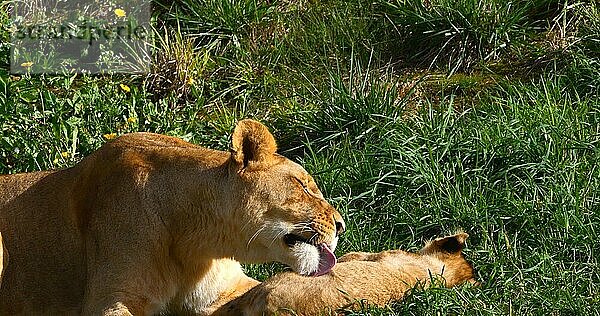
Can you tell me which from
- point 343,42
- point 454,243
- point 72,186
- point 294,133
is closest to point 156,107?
point 294,133

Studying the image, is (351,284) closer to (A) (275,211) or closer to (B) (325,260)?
(B) (325,260)

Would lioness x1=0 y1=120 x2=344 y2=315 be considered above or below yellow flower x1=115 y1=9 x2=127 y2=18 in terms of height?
below

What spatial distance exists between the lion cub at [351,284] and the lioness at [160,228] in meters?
0.10

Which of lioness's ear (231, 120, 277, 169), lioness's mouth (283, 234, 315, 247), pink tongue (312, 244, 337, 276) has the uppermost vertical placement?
lioness's ear (231, 120, 277, 169)

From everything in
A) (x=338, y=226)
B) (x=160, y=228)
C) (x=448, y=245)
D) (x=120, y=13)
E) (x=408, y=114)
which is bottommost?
(x=448, y=245)

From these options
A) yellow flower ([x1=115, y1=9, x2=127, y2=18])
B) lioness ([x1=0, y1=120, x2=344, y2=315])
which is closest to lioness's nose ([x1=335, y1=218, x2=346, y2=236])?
lioness ([x1=0, y1=120, x2=344, y2=315])

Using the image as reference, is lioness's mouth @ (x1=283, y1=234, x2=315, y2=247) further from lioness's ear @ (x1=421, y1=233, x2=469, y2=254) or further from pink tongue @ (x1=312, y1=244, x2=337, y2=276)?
lioness's ear @ (x1=421, y1=233, x2=469, y2=254)

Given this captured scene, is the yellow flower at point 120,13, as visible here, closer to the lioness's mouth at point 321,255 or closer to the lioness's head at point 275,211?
the lioness's head at point 275,211

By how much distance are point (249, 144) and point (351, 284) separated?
0.75 m

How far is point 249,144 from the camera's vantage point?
460 cm

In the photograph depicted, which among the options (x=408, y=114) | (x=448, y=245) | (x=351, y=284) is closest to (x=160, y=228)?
(x=351, y=284)

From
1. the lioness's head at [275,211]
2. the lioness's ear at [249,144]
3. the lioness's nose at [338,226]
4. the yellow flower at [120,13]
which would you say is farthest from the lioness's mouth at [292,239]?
the yellow flower at [120,13]

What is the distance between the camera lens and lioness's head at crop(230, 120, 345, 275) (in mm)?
4562

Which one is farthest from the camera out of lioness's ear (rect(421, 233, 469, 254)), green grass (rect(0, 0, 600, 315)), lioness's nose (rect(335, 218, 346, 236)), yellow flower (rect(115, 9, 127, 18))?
yellow flower (rect(115, 9, 127, 18))
